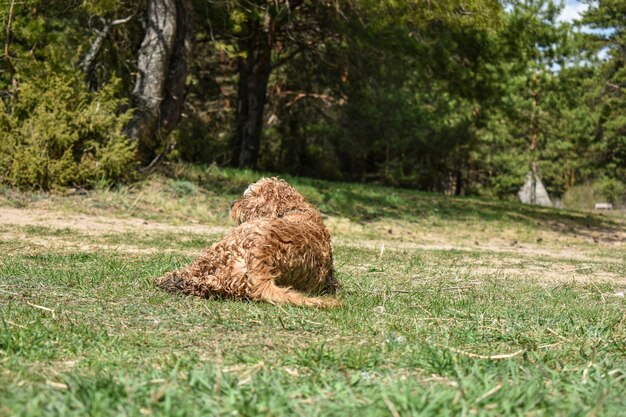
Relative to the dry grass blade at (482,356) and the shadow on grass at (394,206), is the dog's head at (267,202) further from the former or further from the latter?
the shadow on grass at (394,206)

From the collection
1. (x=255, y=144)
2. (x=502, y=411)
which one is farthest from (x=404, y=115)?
(x=502, y=411)

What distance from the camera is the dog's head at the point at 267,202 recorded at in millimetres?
6305

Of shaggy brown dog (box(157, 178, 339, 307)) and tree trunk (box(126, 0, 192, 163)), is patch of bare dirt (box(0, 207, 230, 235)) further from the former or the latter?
shaggy brown dog (box(157, 178, 339, 307))

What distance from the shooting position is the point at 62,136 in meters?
14.8

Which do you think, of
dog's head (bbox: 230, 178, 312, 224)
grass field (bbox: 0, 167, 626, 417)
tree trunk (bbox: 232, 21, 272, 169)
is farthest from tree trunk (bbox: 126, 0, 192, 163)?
dog's head (bbox: 230, 178, 312, 224)

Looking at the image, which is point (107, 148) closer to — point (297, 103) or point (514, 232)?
point (514, 232)

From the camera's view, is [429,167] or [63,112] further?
[429,167]

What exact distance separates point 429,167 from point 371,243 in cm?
2464

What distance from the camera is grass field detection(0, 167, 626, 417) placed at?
9.60ft

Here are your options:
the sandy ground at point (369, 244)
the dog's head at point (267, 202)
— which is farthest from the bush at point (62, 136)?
the dog's head at point (267, 202)

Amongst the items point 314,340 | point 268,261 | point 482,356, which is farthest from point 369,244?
point 482,356

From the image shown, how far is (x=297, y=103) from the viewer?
97.6 ft

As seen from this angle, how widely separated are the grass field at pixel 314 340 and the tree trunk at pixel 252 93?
46.5 feet

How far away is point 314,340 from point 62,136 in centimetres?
1186
